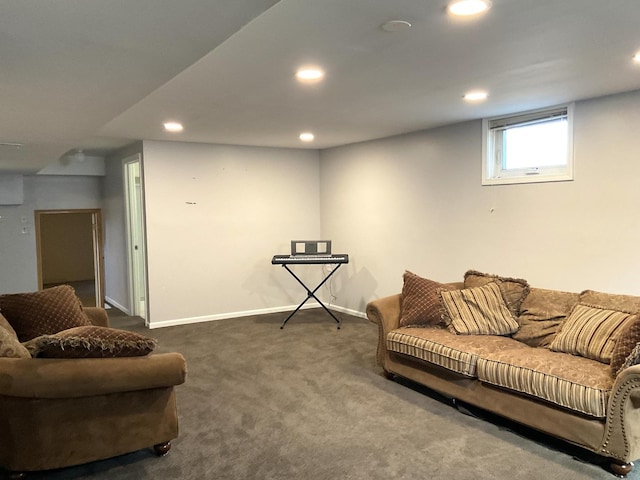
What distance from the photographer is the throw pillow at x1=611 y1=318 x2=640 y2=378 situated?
2.69m

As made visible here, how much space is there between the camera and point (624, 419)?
8.14 feet

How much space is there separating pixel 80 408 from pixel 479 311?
273cm

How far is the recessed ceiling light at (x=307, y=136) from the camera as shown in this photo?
5.41 meters

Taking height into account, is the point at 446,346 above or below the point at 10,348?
below

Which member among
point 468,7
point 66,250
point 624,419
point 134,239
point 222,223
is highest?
point 468,7

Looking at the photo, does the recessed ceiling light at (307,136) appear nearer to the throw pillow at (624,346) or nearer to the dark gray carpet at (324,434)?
the dark gray carpet at (324,434)

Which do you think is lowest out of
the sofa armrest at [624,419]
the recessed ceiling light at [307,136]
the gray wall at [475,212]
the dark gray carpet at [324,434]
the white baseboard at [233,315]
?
the dark gray carpet at [324,434]

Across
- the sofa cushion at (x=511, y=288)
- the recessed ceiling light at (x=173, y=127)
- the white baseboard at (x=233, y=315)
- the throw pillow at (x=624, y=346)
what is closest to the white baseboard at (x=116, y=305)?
the white baseboard at (x=233, y=315)

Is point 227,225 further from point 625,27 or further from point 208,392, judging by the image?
point 625,27

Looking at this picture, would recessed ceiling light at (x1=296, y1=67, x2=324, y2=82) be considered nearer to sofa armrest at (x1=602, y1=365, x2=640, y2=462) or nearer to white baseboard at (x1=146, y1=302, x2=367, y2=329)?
sofa armrest at (x1=602, y1=365, x2=640, y2=462)

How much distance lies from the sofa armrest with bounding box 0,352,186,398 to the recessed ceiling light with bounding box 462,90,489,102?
8.88ft

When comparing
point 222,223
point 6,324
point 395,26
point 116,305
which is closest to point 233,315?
point 222,223

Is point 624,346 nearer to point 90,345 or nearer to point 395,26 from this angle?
point 395,26

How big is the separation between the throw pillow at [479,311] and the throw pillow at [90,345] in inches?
86.6
